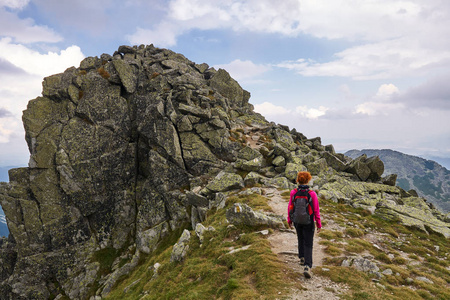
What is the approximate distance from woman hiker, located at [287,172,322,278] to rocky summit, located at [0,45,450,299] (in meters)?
25.3

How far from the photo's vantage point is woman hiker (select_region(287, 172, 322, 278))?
12297mm

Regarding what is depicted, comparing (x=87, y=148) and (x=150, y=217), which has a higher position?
(x=87, y=148)

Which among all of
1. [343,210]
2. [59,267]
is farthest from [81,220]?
[343,210]

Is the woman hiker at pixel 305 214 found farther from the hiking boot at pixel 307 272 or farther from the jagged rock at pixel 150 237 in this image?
the jagged rock at pixel 150 237

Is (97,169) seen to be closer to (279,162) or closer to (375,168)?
(279,162)

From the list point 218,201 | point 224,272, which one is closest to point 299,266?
point 224,272

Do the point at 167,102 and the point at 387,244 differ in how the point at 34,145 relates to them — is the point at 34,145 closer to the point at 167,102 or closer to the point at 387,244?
the point at 167,102

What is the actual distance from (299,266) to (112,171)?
45.1 meters

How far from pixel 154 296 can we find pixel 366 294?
13437mm

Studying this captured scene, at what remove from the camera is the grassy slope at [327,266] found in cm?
1178

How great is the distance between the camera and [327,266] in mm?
13414

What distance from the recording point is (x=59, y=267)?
147 feet

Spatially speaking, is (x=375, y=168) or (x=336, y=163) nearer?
(x=375, y=168)

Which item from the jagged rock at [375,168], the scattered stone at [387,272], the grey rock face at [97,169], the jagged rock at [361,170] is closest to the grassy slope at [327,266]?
the scattered stone at [387,272]
